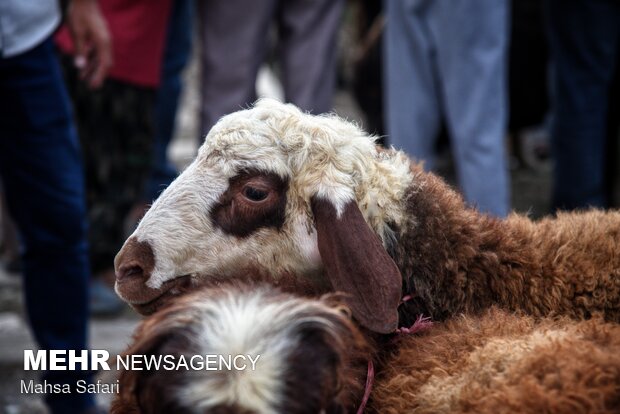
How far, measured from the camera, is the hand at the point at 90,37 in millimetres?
3869

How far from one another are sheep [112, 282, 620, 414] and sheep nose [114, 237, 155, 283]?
34 cm

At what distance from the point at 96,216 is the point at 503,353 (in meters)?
3.36

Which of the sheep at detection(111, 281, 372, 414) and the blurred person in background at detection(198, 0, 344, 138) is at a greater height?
the blurred person in background at detection(198, 0, 344, 138)

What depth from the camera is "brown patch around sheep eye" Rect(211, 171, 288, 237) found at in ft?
8.24

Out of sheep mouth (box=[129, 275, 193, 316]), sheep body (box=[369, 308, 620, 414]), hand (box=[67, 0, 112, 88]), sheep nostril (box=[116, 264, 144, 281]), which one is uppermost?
hand (box=[67, 0, 112, 88])

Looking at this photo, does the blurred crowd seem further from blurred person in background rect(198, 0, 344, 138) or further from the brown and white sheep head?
the brown and white sheep head

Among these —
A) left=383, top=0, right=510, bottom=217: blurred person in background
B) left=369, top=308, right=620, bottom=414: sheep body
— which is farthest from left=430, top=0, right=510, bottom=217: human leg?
left=369, top=308, right=620, bottom=414: sheep body

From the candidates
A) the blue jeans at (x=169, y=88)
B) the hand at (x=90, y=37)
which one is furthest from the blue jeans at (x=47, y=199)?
the blue jeans at (x=169, y=88)

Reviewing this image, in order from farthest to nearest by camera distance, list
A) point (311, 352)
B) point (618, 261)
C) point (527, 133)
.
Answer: point (527, 133), point (618, 261), point (311, 352)

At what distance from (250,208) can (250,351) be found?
0.70 metres

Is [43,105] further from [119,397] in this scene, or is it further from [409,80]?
[409,80]

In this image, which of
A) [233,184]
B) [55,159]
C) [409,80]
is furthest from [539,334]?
[409,80]

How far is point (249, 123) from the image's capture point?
2613 mm

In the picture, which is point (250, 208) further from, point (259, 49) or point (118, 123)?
point (259, 49)
